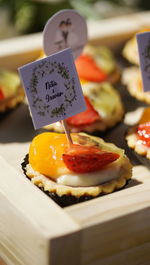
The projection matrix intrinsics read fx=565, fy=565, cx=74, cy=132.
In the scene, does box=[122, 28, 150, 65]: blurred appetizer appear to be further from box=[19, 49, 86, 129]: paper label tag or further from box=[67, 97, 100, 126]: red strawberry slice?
box=[19, 49, 86, 129]: paper label tag

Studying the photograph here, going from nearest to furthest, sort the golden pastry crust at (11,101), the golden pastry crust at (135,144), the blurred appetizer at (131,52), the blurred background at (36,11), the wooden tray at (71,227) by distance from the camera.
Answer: the wooden tray at (71,227)
the golden pastry crust at (135,144)
the golden pastry crust at (11,101)
the blurred appetizer at (131,52)
the blurred background at (36,11)

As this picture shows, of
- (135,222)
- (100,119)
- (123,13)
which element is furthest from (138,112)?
(123,13)

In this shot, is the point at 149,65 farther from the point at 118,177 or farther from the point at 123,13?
the point at 123,13

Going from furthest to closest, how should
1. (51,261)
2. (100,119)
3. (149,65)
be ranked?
(100,119) → (149,65) → (51,261)

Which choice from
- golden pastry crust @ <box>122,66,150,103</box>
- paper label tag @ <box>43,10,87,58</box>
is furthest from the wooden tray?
golden pastry crust @ <box>122,66,150,103</box>

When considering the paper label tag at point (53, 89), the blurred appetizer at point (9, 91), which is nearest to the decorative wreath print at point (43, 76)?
the paper label tag at point (53, 89)

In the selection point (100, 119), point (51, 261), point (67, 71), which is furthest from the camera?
point (100, 119)

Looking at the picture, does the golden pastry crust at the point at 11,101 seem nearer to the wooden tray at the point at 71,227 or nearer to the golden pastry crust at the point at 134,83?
the golden pastry crust at the point at 134,83
